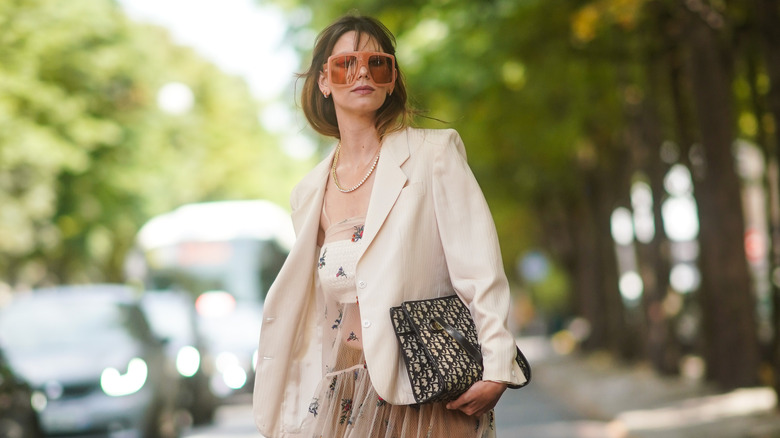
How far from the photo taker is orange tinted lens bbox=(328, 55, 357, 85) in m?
4.28

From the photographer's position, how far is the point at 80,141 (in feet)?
111

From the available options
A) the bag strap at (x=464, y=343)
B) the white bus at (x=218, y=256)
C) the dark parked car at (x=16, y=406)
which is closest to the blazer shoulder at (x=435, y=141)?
the bag strap at (x=464, y=343)

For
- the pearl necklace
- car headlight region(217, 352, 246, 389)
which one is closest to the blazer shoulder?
the pearl necklace

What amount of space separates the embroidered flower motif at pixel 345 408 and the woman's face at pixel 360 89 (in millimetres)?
945

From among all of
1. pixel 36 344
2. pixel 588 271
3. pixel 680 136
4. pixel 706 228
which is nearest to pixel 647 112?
pixel 680 136

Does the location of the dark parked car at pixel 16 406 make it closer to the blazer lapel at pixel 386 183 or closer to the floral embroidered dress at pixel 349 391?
the floral embroidered dress at pixel 349 391

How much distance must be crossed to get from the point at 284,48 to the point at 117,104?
19423mm

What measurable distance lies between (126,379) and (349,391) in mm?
9858

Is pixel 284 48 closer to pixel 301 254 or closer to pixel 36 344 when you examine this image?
pixel 36 344

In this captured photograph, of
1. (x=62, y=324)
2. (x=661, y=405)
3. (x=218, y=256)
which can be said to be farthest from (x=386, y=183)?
(x=218, y=256)

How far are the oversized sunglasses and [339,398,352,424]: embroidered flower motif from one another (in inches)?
40.5

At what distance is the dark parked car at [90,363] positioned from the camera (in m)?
13.0

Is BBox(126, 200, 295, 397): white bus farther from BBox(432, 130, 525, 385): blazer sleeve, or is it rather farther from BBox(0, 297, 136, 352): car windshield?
BBox(432, 130, 525, 385): blazer sleeve

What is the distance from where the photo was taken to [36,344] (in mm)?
13586
